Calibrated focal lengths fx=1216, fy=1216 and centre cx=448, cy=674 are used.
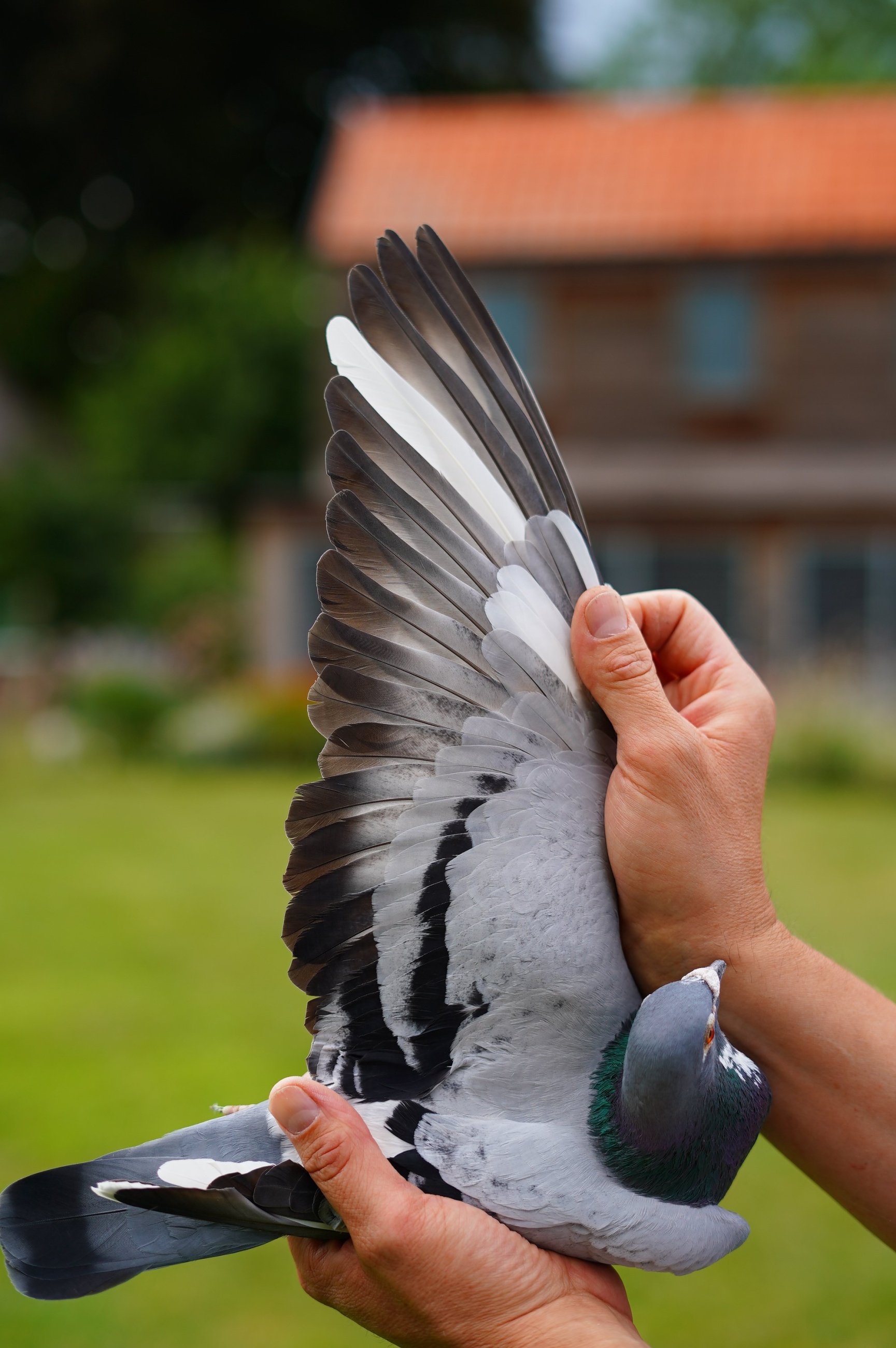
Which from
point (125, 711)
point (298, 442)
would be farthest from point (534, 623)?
point (298, 442)

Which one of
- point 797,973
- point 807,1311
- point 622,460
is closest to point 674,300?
point 622,460

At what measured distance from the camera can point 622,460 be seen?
15594 mm

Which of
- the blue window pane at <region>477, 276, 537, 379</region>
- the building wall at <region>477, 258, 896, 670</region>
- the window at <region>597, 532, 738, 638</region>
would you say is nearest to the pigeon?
the building wall at <region>477, 258, 896, 670</region>

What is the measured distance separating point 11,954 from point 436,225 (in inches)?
413

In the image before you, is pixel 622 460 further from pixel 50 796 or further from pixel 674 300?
pixel 50 796

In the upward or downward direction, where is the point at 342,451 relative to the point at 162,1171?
upward

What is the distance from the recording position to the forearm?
182 centimetres

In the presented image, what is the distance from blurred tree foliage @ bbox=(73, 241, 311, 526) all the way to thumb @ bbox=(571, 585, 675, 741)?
24239 millimetres

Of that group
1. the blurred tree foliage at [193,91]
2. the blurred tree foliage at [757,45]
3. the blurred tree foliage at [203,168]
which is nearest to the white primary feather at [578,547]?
the blurred tree foliage at [203,168]

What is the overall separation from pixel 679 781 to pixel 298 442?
82.4ft

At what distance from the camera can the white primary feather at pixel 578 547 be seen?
164cm

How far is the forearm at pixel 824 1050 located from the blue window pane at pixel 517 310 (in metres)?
14.0

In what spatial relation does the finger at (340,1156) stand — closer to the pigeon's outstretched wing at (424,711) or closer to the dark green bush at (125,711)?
the pigeon's outstretched wing at (424,711)

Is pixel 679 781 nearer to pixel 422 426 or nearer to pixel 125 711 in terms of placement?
pixel 422 426
